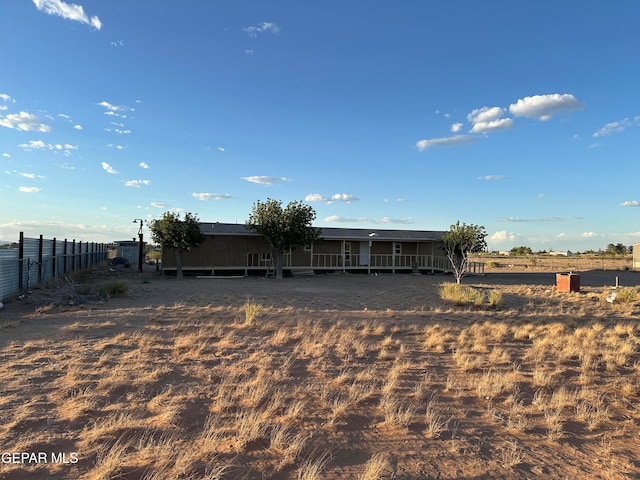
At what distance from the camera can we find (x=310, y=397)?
5.65 meters

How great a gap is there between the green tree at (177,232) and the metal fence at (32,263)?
173 inches

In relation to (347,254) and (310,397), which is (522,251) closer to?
(347,254)

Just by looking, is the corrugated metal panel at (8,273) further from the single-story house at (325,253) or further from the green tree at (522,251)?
the green tree at (522,251)

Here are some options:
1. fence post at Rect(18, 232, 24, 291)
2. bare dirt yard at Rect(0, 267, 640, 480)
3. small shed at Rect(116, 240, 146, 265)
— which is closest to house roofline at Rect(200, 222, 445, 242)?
fence post at Rect(18, 232, 24, 291)

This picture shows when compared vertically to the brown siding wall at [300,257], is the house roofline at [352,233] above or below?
above

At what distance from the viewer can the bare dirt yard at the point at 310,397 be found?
3963 mm

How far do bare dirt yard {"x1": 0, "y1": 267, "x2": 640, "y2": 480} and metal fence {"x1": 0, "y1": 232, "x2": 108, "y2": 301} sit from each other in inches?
68.3

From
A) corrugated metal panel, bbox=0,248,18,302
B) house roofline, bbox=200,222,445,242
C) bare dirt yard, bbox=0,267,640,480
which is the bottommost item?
bare dirt yard, bbox=0,267,640,480

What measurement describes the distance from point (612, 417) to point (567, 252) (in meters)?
99.0

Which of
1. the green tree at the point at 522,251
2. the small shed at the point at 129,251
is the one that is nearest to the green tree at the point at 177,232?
the small shed at the point at 129,251

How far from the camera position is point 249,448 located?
13.6ft

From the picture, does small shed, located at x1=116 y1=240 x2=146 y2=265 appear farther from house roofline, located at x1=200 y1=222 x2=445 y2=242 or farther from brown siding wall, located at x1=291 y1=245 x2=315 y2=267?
brown siding wall, located at x1=291 y1=245 x2=315 y2=267

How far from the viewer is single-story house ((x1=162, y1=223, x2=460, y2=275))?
26.1 metres

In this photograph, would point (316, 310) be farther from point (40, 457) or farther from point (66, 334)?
point (40, 457)
